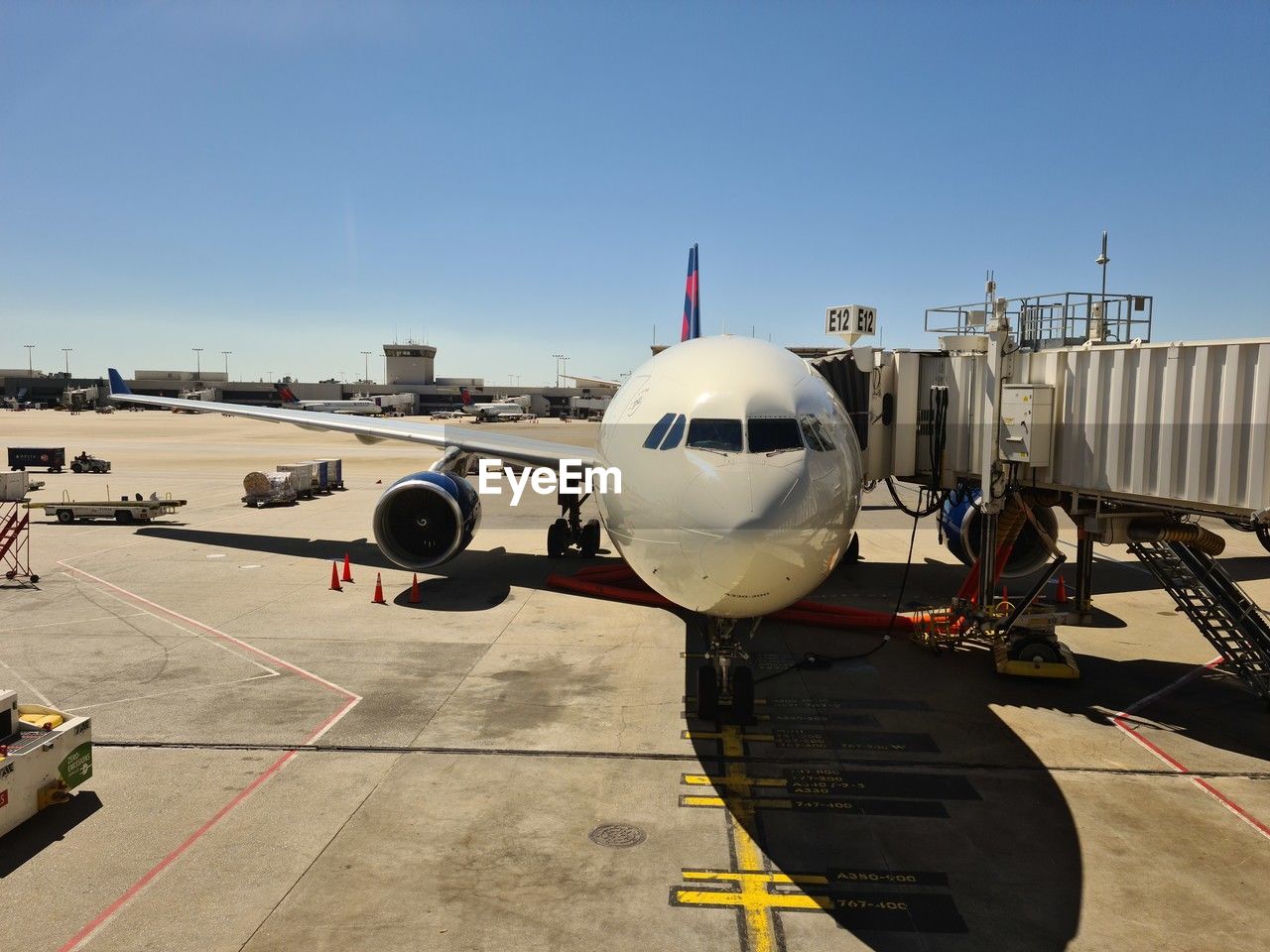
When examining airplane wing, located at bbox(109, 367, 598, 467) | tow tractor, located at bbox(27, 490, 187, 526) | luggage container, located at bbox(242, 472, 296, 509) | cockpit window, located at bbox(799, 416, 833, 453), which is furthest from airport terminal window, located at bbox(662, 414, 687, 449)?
luggage container, located at bbox(242, 472, 296, 509)

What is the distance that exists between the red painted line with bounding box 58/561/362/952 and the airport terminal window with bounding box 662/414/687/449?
19.4 ft

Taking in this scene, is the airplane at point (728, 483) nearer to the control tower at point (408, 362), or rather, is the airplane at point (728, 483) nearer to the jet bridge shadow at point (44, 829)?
the jet bridge shadow at point (44, 829)

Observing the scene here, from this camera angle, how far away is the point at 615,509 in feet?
30.9

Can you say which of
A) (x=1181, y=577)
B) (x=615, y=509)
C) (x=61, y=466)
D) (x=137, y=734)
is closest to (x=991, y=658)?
(x=1181, y=577)

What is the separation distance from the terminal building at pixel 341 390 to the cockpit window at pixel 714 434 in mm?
124983

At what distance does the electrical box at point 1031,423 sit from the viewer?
1207 cm

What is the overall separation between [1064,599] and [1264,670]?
7.04m

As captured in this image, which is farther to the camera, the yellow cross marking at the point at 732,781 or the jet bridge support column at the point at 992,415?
the jet bridge support column at the point at 992,415

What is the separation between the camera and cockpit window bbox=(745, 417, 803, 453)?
Answer: 27.1 ft

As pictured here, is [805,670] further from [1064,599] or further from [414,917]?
[1064,599]

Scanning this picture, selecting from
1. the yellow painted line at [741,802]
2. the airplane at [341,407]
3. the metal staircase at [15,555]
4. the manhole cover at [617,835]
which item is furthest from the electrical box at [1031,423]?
the airplane at [341,407]

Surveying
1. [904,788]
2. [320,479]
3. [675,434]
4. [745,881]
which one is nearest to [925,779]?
[904,788]

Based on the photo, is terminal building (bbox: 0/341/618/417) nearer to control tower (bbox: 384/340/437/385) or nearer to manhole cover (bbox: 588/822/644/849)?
control tower (bbox: 384/340/437/385)

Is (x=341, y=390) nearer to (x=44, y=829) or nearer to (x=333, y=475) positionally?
(x=333, y=475)
